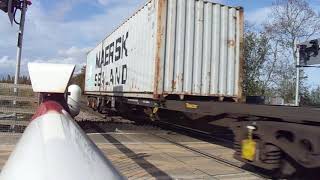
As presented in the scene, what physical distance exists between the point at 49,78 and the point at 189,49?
866 centimetres

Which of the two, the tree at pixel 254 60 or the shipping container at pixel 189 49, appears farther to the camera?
the tree at pixel 254 60

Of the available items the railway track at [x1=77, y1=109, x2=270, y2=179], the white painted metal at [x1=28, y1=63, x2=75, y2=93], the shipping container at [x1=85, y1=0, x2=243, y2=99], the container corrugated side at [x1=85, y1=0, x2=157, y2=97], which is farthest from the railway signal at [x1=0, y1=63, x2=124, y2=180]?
the container corrugated side at [x1=85, y1=0, x2=157, y2=97]

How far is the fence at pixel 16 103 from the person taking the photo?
42.9ft

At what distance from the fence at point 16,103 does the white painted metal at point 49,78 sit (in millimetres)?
8388

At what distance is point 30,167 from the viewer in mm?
2189

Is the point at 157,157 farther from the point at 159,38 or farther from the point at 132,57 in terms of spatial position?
the point at 132,57

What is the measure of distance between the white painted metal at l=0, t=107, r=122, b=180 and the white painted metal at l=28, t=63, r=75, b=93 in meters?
2.12

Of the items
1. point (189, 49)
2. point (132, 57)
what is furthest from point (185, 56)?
point (132, 57)

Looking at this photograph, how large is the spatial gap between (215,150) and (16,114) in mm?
5370

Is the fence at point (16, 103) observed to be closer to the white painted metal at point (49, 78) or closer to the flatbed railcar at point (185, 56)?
the flatbed railcar at point (185, 56)

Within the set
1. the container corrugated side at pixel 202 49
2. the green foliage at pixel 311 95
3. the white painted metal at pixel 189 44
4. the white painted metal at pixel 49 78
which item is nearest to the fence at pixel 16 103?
the container corrugated side at pixel 202 49

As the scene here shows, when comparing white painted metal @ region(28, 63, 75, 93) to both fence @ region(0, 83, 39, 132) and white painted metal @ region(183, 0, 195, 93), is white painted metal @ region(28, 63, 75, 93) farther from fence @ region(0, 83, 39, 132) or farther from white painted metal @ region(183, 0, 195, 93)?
white painted metal @ region(183, 0, 195, 93)

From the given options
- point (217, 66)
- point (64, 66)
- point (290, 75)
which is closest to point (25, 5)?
point (217, 66)

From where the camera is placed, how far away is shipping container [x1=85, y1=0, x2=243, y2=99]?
13109 mm
